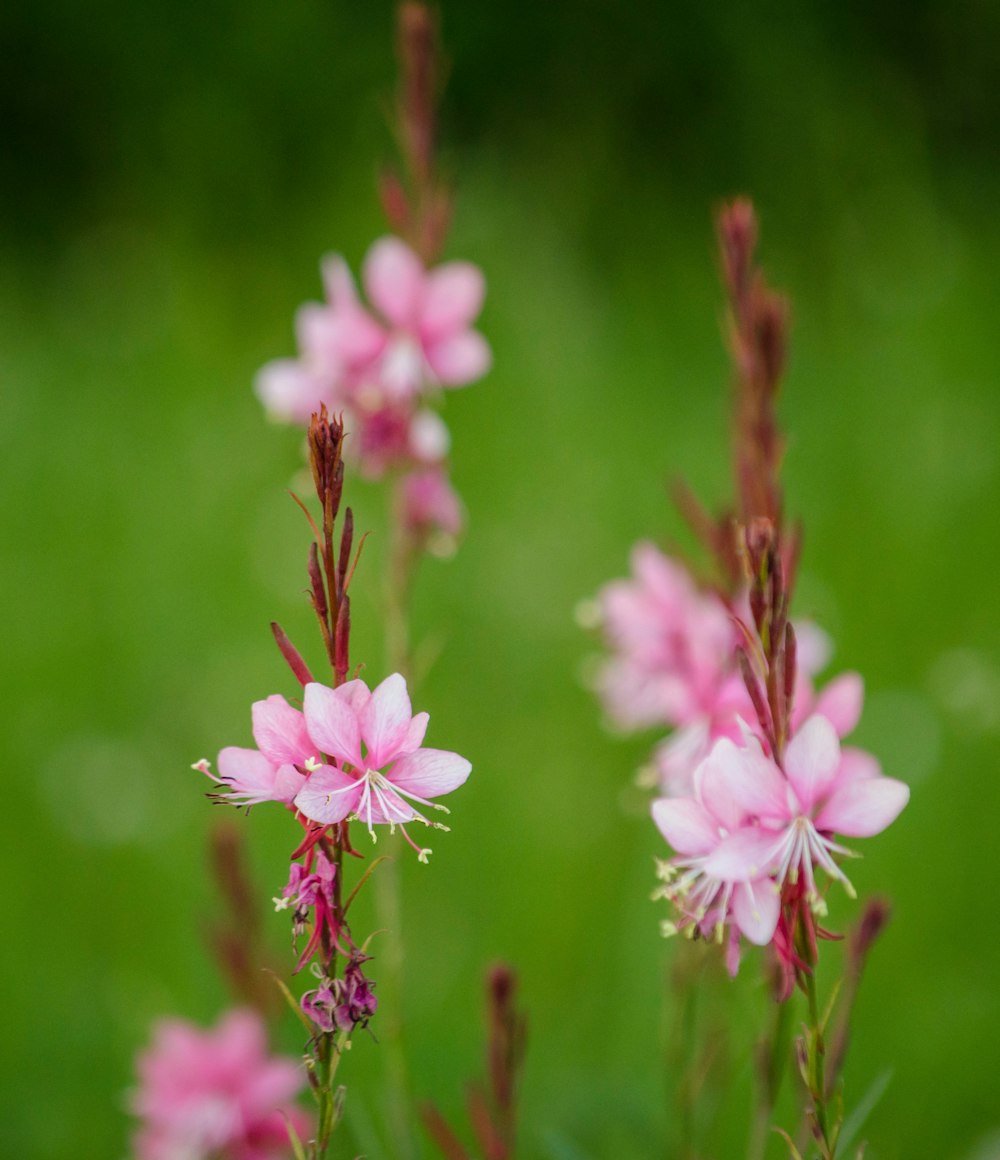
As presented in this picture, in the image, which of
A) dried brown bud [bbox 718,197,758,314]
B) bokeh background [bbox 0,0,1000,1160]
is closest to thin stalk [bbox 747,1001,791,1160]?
bokeh background [bbox 0,0,1000,1160]

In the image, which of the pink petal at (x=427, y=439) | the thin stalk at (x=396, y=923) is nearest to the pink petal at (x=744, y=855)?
the thin stalk at (x=396, y=923)

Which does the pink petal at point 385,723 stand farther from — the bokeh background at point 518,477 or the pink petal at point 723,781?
the bokeh background at point 518,477

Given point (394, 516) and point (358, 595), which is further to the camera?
point (358, 595)

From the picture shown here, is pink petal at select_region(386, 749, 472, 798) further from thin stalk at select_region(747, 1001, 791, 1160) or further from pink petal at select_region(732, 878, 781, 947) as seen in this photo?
thin stalk at select_region(747, 1001, 791, 1160)

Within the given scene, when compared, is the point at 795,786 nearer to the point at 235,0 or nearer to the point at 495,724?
the point at 495,724

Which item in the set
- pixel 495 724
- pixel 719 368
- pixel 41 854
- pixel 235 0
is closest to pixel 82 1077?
pixel 41 854
